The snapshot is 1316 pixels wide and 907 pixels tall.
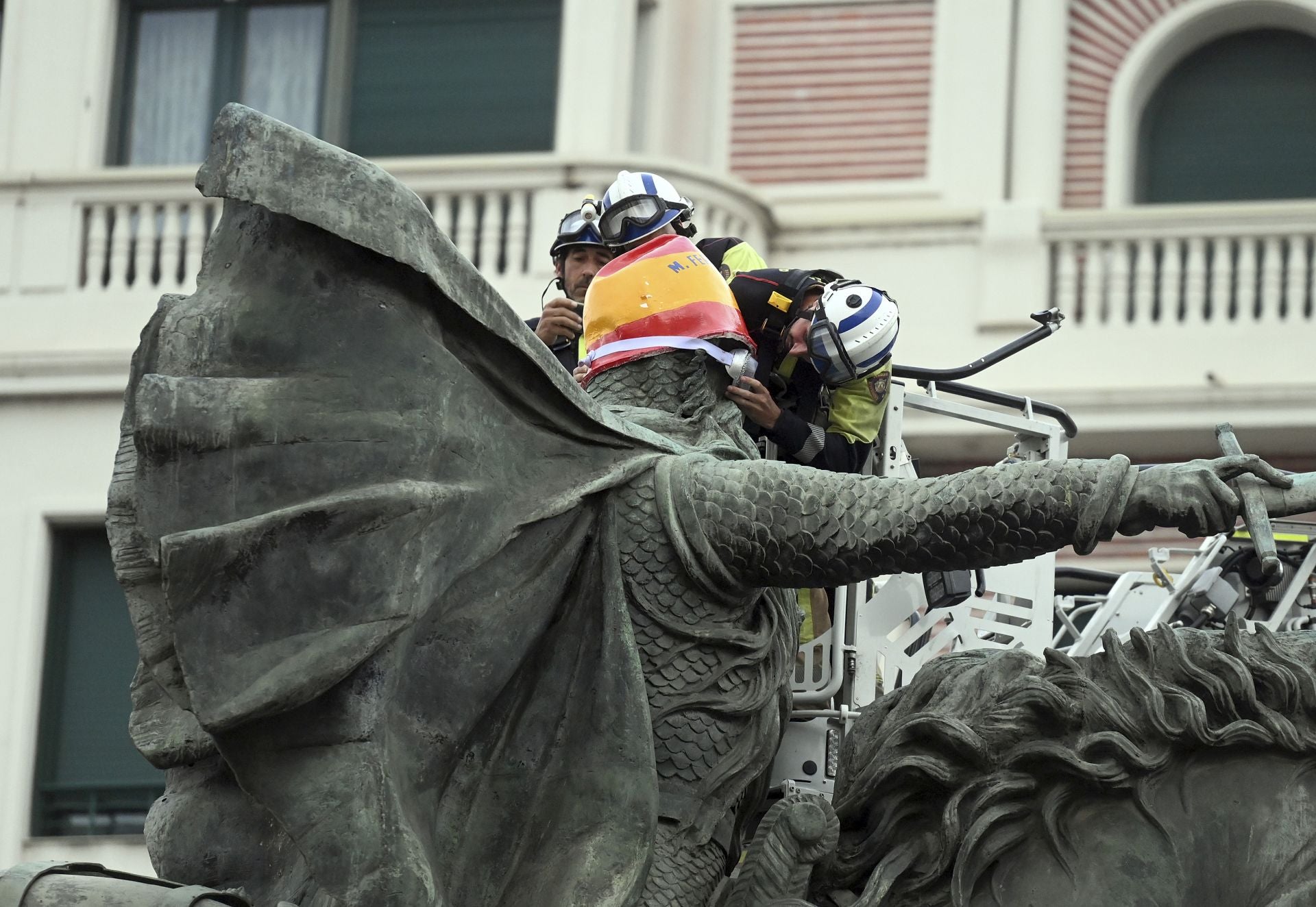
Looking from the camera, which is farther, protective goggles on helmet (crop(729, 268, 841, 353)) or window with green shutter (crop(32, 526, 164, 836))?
window with green shutter (crop(32, 526, 164, 836))

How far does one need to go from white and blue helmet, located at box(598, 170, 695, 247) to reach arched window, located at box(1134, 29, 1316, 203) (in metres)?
16.1

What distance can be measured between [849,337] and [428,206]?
14.6m

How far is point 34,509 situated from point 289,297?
702 inches

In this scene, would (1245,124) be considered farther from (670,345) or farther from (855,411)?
(670,345)

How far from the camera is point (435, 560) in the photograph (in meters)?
7.39

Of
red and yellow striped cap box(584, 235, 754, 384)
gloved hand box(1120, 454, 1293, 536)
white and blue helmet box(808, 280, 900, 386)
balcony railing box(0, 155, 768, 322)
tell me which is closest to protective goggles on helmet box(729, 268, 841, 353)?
white and blue helmet box(808, 280, 900, 386)

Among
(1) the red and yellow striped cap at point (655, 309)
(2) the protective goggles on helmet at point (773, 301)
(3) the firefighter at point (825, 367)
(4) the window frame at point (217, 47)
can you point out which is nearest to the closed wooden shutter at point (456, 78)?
(4) the window frame at point (217, 47)

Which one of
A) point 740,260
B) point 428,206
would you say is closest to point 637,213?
point 740,260

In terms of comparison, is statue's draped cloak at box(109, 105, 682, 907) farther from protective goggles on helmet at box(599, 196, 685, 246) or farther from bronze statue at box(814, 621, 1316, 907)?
protective goggles on helmet at box(599, 196, 685, 246)

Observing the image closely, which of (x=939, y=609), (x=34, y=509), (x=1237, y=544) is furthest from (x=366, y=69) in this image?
(x=939, y=609)

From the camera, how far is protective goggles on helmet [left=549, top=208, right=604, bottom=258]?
10492mm

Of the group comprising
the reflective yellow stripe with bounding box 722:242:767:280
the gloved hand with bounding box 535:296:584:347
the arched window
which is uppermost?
the arched window

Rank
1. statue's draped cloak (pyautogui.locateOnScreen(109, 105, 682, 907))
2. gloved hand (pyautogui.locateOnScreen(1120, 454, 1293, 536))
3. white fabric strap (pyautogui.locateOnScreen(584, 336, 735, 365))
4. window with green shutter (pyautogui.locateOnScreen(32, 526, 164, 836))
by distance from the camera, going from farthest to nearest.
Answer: window with green shutter (pyautogui.locateOnScreen(32, 526, 164, 836))
white fabric strap (pyautogui.locateOnScreen(584, 336, 735, 365))
gloved hand (pyautogui.locateOnScreen(1120, 454, 1293, 536))
statue's draped cloak (pyautogui.locateOnScreen(109, 105, 682, 907))

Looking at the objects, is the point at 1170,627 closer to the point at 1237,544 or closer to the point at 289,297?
the point at 289,297
